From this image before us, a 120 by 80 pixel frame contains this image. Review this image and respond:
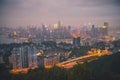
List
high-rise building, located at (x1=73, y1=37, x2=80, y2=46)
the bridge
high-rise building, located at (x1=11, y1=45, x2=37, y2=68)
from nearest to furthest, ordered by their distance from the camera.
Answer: the bridge
high-rise building, located at (x1=11, y1=45, x2=37, y2=68)
high-rise building, located at (x1=73, y1=37, x2=80, y2=46)

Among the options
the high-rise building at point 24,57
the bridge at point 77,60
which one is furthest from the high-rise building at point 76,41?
the high-rise building at point 24,57

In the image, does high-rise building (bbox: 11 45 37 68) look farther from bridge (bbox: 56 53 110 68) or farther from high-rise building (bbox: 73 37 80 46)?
high-rise building (bbox: 73 37 80 46)

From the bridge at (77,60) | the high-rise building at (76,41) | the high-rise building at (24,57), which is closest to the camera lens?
the bridge at (77,60)

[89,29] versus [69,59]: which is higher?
[89,29]

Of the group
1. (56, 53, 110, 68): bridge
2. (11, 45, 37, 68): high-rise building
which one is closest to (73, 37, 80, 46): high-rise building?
(56, 53, 110, 68): bridge

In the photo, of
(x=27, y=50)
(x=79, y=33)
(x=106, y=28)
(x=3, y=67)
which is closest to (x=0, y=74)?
(x=3, y=67)

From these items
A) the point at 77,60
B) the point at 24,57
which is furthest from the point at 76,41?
the point at 24,57

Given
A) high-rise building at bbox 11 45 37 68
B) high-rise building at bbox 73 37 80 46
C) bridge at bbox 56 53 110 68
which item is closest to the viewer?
bridge at bbox 56 53 110 68

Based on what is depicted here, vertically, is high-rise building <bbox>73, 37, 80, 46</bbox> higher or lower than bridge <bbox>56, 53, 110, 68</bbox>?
higher

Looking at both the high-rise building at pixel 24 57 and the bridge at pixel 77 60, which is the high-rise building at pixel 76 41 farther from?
the high-rise building at pixel 24 57

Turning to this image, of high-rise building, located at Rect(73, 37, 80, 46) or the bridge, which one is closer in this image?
the bridge

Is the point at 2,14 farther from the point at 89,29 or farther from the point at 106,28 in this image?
the point at 106,28
